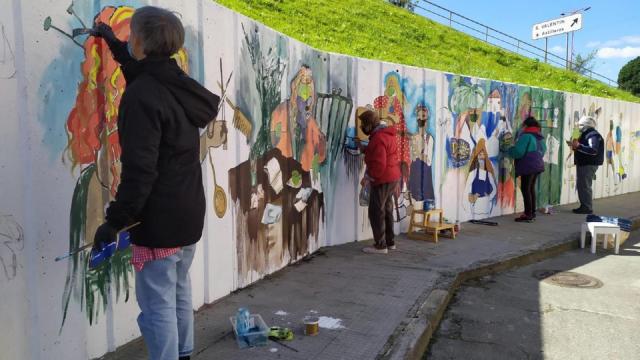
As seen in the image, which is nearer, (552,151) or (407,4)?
(552,151)

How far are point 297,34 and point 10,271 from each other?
990 centimetres

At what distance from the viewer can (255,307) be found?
14.6ft

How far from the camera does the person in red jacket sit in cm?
635

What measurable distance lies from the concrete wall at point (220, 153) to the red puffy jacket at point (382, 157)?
49cm

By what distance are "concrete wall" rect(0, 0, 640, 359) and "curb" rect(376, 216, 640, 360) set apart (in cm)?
158

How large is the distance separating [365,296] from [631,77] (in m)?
47.4

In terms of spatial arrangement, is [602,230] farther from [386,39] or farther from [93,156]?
[386,39]

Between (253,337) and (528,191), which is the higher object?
(528,191)

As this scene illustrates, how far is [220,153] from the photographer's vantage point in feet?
14.6

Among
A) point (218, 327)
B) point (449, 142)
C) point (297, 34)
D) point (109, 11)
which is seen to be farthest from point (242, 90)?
point (297, 34)

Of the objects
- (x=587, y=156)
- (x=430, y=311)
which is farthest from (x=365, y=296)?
(x=587, y=156)

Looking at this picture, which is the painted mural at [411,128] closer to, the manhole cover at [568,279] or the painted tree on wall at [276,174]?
the painted tree on wall at [276,174]

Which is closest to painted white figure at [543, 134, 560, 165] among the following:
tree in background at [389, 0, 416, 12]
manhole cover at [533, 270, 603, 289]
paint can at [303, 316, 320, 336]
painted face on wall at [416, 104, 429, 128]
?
painted face on wall at [416, 104, 429, 128]

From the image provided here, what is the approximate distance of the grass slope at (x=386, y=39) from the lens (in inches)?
500
